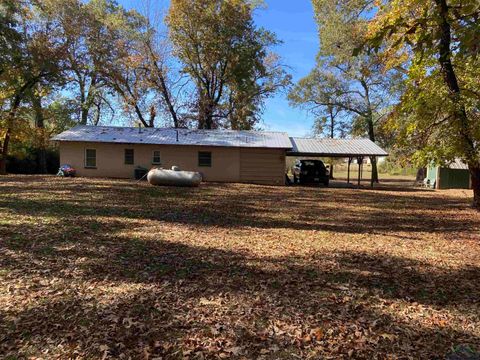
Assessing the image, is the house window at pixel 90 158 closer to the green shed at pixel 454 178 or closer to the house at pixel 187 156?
the house at pixel 187 156

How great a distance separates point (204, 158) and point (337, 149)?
320 inches

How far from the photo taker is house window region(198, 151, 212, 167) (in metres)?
24.3

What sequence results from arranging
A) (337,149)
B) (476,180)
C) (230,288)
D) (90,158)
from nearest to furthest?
(230,288)
(476,180)
(90,158)
(337,149)

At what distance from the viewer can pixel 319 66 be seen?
33.4m

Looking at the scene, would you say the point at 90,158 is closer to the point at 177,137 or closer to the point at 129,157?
the point at 129,157

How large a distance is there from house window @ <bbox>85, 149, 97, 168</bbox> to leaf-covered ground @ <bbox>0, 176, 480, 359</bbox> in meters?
14.6

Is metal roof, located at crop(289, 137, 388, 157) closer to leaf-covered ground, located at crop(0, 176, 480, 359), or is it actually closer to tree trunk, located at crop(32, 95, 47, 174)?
leaf-covered ground, located at crop(0, 176, 480, 359)

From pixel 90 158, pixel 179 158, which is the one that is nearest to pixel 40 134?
pixel 90 158

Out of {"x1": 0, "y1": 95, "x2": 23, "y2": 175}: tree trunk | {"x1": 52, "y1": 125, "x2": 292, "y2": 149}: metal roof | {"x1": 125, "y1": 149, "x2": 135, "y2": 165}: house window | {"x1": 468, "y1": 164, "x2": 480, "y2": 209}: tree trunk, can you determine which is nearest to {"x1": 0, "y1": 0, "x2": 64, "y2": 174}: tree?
{"x1": 0, "y1": 95, "x2": 23, "y2": 175}: tree trunk

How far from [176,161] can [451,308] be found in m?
20.7

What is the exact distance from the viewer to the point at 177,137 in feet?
80.5

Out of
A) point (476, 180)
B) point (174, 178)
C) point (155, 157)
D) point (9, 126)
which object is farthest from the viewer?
point (9, 126)

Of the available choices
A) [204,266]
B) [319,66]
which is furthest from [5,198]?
[319,66]

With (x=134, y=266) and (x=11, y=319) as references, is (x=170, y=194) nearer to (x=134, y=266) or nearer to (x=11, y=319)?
(x=134, y=266)
